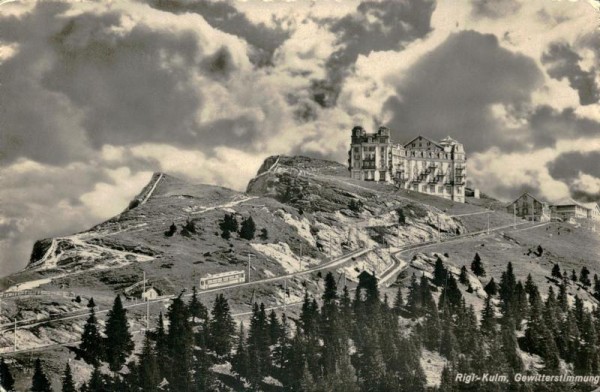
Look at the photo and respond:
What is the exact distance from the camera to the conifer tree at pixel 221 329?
63.1 metres

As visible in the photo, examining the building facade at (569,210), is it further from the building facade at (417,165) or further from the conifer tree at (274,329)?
the conifer tree at (274,329)

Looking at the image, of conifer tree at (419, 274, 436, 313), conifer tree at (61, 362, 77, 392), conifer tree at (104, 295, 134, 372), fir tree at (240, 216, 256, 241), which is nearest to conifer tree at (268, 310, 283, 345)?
conifer tree at (104, 295, 134, 372)

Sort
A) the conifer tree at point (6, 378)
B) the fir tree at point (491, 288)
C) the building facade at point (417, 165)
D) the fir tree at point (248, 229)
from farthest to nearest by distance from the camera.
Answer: the building facade at point (417, 165)
the fir tree at point (248, 229)
the fir tree at point (491, 288)
the conifer tree at point (6, 378)

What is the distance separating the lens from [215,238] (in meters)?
85.9

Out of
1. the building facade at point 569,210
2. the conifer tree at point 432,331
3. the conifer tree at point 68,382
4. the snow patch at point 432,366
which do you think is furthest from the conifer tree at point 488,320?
the building facade at point 569,210

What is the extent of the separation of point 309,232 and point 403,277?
16796mm

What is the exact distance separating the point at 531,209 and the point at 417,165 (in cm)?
1984

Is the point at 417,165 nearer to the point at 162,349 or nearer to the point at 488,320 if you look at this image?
the point at 488,320

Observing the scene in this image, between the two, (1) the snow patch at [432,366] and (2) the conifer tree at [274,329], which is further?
(2) the conifer tree at [274,329]

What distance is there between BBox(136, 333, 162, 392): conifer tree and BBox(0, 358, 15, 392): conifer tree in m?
8.86

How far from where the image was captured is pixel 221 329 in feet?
211

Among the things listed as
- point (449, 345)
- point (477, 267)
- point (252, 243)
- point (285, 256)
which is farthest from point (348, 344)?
point (477, 267)

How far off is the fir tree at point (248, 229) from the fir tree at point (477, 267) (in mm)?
26311

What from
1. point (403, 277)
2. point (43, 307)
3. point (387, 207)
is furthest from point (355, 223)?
point (43, 307)
